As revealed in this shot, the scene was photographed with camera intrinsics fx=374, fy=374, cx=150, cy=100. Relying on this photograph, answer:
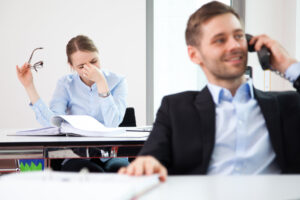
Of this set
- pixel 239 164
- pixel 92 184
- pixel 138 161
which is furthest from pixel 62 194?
pixel 239 164

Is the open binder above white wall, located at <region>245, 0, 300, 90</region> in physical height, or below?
below

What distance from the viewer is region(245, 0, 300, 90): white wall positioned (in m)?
4.06

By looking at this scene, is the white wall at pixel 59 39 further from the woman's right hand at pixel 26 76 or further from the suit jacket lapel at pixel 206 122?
the suit jacket lapel at pixel 206 122

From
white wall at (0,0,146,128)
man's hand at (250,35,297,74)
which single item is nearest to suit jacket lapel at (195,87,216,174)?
man's hand at (250,35,297,74)

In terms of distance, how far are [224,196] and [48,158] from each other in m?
1.22

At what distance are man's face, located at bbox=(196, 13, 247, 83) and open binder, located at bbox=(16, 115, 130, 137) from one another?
82cm

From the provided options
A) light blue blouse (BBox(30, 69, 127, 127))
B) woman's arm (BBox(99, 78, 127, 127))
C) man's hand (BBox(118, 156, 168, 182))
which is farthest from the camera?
light blue blouse (BBox(30, 69, 127, 127))

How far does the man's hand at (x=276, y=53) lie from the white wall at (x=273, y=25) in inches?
105

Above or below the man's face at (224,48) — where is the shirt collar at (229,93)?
below

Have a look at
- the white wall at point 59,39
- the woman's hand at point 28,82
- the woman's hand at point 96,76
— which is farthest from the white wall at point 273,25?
the woman's hand at point 28,82

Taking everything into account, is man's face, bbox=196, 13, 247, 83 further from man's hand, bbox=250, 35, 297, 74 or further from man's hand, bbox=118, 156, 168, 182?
man's hand, bbox=118, 156, 168, 182

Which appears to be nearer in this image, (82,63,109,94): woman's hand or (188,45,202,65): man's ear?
(188,45,202,65): man's ear

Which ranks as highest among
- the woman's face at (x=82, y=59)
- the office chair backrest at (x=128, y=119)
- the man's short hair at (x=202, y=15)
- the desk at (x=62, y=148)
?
the man's short hair at (x=202, y=15)

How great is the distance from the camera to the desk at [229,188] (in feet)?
2.61
